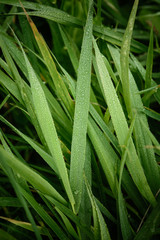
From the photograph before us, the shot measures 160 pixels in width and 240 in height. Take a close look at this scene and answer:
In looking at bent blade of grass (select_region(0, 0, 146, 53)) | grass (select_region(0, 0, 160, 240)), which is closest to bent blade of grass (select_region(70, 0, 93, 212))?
grass (select_region(0, 0, 160, 240))

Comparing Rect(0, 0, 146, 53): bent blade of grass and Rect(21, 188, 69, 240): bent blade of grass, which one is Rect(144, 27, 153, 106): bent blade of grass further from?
Rect(21, 188, 69, 240): bent blade of grass

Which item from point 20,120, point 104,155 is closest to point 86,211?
point 104,155

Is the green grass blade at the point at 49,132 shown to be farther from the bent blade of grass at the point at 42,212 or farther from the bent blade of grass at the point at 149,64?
the bent blade of grass at the point at 149,64

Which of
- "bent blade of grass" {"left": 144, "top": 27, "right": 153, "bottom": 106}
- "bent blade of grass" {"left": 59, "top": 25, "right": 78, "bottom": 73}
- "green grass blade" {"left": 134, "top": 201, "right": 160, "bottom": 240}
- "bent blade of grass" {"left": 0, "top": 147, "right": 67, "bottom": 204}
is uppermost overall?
"bent blade of grass" {"left": 59, "top": 25, "right": 78, "bottom": 73}

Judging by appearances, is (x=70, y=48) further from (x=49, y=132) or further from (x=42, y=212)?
(x=42, y=212)

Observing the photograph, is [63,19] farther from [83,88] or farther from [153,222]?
[153,222]

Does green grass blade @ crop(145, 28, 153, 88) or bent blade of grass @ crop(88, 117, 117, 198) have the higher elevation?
green grass blade @ crop(145, 28, 153, 88)
